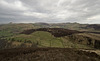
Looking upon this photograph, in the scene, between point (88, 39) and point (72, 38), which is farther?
point (72, 38)

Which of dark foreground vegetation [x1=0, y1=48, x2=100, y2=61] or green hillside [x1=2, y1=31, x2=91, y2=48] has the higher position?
dark foreground vegetation [x1=0, y1=48, x2=100, y2=61]

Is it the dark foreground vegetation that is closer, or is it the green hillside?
the dark foreground vegetation

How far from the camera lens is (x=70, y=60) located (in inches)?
655

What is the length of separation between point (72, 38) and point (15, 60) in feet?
351

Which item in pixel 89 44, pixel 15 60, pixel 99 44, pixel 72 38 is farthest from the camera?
pixel 72 38

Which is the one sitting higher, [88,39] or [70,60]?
[70,60]

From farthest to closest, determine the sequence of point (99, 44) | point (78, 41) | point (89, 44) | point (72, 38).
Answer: point (72, 38) < point (78, 41) < point (89, 44) < point (99, 44)

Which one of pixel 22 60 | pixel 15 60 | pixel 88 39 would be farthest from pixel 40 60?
pixel 88 39

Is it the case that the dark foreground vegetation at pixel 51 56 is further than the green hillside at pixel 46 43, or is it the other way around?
the green hillside at pixel 46 43

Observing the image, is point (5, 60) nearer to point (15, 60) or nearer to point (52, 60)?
point (15, 60)

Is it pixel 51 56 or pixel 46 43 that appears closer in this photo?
pixel 51 56

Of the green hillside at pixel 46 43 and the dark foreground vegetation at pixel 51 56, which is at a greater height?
the dark foreground vegetation at pixel 51 56

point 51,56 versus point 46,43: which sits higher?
point 51,56

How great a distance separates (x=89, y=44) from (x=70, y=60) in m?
92.7
